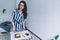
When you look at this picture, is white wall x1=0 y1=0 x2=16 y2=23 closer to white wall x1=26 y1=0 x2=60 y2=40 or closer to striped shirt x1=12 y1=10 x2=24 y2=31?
white wall x1=26 y1=0 x2=60 y2=40

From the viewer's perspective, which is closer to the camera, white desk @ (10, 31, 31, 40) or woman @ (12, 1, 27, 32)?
white desk @ (10, 31, 31, 40)

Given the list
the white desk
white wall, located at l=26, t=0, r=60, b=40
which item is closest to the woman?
the white desk

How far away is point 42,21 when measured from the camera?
4594 mm

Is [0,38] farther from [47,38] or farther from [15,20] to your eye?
[47,38]

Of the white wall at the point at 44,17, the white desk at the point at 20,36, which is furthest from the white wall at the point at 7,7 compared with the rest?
the white desk at the point at 20,36

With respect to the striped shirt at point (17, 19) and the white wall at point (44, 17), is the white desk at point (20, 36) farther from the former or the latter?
the white wall at point (44, 17)

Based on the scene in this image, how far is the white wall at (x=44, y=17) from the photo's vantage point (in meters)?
4.33

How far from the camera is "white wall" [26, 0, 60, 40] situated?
433 cm

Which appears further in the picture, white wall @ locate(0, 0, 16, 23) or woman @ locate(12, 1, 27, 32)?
white wall @ locate(0, 0, 16, 23)

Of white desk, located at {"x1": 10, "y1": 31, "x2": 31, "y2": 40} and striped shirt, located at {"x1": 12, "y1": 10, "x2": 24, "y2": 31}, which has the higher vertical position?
Result: striped shirt, located at {"x1": 12, "y1": 10, "x2": 24, "y2": 31}

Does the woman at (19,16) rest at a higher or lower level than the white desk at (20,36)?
higher

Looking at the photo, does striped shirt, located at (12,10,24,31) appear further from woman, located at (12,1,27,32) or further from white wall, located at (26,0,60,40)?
white wall, located at (26,0,60,40)

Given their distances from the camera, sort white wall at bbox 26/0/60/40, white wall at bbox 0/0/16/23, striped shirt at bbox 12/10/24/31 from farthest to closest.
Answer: white wall at bbox 0/0/16/23, white wall at bbox 26/0/60/40, striped shirt at bbox 12/10/24/31

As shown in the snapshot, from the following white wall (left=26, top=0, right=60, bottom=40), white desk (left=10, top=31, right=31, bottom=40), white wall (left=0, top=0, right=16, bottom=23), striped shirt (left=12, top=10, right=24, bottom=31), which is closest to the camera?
white desk (left=10, top=31, right=31, bottom=40)
